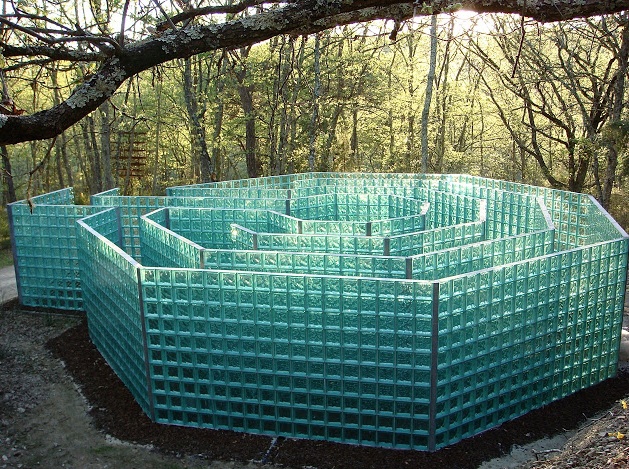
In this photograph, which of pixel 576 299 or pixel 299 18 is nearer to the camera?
pixel 299 18

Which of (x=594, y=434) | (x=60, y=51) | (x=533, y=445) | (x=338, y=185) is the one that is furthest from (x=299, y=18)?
(x=338, y=185)

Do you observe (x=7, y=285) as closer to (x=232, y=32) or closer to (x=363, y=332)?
(x=363, y=332)

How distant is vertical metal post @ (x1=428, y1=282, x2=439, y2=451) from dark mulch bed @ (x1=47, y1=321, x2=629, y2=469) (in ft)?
0.59

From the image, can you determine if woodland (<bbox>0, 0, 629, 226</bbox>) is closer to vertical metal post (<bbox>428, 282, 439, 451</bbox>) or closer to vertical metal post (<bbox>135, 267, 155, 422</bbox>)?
vertical metal post (<bbox>135, 267, 155, 422</bbox>)

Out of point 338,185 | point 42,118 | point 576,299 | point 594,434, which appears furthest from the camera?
point 338,185

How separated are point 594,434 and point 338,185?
9.11m

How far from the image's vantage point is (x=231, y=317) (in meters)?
6.16

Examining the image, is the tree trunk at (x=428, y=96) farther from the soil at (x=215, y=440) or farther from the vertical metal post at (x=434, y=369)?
the vertical metal post at (x=434, y=369)

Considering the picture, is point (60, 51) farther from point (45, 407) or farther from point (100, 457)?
point (45, 407)

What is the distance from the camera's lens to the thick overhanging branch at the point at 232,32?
9.02ft

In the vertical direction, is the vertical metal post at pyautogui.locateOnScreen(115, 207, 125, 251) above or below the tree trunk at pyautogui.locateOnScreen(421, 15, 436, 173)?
below

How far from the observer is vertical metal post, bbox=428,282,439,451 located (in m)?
5.46

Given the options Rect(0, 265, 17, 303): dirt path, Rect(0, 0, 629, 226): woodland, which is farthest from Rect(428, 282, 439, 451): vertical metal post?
Rect(0, 265, 17, 303): dirt path

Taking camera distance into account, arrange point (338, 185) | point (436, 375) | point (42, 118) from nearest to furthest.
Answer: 1. point (42, 118)
2. point (436, 375)
3. point (338, 185)
